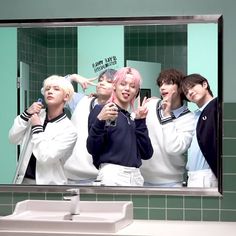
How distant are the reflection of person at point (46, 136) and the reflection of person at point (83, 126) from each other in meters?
0.04

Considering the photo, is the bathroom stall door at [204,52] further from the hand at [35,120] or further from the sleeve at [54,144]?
the hand at [35,120]

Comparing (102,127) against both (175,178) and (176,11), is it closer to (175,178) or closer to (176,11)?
(175,178)

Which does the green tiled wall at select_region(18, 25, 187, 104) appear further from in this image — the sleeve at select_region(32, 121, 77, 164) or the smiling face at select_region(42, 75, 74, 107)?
the sleeve at select_region(32, 121, 77, 164)

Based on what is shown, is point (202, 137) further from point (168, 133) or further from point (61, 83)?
point (61, 83)

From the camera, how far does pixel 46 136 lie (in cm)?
342

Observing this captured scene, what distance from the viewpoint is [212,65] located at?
129 inches

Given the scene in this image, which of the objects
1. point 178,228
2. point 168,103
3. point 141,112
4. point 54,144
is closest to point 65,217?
point 54,144

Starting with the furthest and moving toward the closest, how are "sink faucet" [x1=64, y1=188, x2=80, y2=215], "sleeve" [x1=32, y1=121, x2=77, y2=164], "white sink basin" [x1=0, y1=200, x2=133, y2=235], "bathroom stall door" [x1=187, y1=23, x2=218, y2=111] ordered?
"sleeve" [x1=32, y1=121, x2=77, y2=164] < "bathroom stall door" [x1=187, y1=23, x2=218, y2=111] < "sink faucet" [x1=64, y1=188, x2=80, y2=215] < "white sink basin" [x1=0, y1=200, x2=133, y2=235]

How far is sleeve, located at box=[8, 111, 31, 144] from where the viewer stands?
11.2 ft

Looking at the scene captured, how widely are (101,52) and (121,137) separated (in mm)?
493

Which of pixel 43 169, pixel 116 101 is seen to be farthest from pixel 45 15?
pixel 43 169

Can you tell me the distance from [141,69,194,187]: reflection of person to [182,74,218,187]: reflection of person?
39 millimetres

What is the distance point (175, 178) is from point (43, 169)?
76 cm

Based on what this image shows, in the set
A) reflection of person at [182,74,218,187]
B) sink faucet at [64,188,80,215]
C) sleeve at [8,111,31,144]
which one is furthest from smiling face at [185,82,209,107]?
sleeve at [8,111,31,144]
